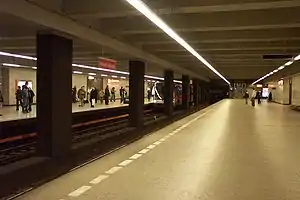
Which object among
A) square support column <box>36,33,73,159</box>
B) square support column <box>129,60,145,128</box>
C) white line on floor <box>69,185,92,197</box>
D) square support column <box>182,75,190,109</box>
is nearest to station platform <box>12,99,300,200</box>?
white line on floor <box>69,185,92,197</box>

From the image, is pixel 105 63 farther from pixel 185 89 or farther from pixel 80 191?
pixel 185 89

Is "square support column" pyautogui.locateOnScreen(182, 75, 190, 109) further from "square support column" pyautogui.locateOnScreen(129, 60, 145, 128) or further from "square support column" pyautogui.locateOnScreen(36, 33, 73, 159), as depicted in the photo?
"square support column" pyautogui.locateOnScreen(36, 33, 73, 159)

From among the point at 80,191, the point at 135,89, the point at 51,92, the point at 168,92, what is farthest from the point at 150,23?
the point at 168,92

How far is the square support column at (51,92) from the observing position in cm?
926

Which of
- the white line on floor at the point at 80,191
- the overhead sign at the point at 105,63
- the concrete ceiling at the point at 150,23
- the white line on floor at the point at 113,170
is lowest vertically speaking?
the white line on floor at the point at 113,170

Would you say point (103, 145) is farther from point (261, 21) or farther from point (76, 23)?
point (261, 21)

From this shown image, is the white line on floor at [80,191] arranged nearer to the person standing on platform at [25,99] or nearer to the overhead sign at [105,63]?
the overhead sign at [105,63]

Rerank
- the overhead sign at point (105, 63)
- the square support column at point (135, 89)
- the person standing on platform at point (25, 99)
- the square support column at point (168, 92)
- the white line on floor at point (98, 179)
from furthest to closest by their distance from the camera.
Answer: the square support column at point (168, 92) → the person standing on platform at point (25, 99) → the square support column at point (135, 89) → the overhead sign at point (105, 63) → the white line on floor at point (98, 179)

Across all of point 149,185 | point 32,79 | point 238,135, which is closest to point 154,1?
point 149,185

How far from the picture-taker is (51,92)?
932 centimetres

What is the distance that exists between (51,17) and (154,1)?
2.23 m

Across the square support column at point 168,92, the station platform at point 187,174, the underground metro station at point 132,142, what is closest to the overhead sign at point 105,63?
the underground metro station at point 132,142

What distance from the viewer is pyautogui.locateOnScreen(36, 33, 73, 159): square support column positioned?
926 cm

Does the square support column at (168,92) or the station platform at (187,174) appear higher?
the square support column at (168,92)
